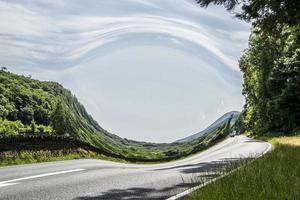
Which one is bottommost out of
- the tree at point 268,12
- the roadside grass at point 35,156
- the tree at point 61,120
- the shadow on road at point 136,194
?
the shadow on road at point 136,194

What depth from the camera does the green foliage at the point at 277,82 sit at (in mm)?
65500

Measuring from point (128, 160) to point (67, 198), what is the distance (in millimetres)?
38322

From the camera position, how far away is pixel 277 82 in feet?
236

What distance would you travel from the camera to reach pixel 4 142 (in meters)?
18.8

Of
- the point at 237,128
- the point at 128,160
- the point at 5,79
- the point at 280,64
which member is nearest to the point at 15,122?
the point at 5,79

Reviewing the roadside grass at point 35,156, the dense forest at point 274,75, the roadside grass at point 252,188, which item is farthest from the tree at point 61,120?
the roadside grass at point 252,188

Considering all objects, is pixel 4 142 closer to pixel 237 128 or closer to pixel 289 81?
pixel 289 81

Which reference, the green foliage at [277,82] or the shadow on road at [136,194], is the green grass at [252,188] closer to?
the shadow on road at [136,194]

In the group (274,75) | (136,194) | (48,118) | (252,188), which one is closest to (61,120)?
(48,118)

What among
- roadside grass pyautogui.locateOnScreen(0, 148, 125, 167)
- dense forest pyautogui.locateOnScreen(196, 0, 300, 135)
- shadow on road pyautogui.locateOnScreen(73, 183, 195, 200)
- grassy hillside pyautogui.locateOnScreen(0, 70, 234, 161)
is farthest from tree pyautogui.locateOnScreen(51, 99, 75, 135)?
shadow on road pyautogui.locateOnScreen(73, 183, 195, 200)

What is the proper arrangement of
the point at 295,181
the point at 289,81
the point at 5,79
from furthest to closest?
the point at 5,79 < the point at 289,81 < the point at 295,181

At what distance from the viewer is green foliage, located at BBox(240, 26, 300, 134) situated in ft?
215

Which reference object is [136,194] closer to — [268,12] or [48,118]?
[268,12]

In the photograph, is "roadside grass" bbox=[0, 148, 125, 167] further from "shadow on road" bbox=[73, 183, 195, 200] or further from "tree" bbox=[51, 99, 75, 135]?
"tree" bbox=[51, 99, 75, 135]
